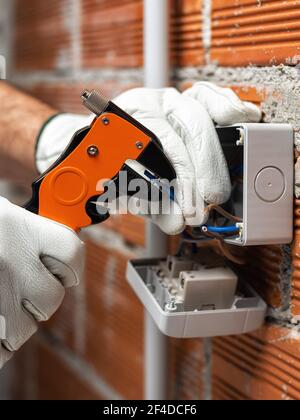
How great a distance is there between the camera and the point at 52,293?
0.76m

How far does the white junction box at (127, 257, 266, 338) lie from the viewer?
0.78m

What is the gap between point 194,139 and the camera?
746 mm

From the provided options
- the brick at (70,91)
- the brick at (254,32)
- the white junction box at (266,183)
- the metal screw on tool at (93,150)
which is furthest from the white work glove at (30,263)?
the brick at (70,91)

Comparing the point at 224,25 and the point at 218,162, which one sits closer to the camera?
the point at 218,162

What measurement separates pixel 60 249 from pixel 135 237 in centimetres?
47

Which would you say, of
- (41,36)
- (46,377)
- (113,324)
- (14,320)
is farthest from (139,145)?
(46,377)

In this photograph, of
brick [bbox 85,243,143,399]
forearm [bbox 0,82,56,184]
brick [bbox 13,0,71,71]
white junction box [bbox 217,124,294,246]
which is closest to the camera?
white junction box [bbox 217,124,294,246]

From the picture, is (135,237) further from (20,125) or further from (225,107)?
(225,107)

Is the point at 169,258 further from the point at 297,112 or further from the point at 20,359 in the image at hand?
the point at 20,359

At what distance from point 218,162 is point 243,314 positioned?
0.21 m

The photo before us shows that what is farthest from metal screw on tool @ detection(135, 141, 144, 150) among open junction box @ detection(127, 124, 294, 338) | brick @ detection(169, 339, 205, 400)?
brick @ detection(169, 339, 205, 400)

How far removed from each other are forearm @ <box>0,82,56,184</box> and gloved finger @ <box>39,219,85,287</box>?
0.40m

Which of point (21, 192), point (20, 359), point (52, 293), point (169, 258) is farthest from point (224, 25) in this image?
point (20, 359)

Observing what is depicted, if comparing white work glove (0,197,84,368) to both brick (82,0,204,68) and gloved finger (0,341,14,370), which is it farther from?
brick (82,0,204,68)
